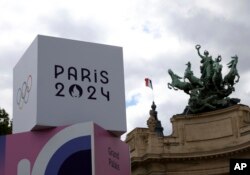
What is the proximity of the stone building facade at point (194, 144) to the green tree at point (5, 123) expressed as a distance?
460 inches

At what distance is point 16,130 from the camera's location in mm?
6328

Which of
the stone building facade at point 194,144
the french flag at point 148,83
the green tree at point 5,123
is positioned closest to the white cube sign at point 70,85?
the green tree at point 5,123

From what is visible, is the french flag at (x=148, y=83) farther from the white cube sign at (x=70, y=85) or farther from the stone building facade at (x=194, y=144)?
the white cube sign at (x=70, y=85)

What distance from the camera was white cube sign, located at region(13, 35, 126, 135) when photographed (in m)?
5.75

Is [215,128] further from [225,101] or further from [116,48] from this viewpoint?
[116,48]

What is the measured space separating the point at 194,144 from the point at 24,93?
3168 centimetres

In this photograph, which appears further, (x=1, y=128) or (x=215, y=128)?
(x=215, y=128)

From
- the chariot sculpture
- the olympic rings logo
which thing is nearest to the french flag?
the chariot sculpture

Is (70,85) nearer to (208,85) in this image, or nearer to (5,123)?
(5,123)

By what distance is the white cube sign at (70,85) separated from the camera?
575cm

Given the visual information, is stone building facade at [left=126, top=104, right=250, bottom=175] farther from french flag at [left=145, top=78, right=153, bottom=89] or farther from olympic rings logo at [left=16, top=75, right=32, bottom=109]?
olympic rings logo at [left=16, top=75, right=32, bottom=109]

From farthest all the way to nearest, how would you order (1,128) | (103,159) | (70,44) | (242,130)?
(242,130) < (1,128) < (70,44) < (103,159)

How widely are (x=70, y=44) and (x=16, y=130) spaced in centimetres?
116

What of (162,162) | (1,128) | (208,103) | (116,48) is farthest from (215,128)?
(116,48)
